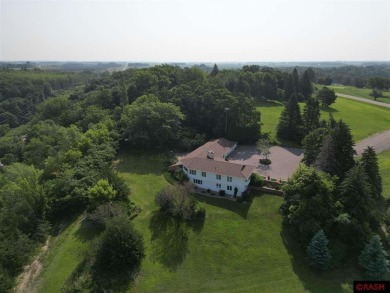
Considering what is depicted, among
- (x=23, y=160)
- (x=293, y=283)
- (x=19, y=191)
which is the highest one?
(x=19, y=191)

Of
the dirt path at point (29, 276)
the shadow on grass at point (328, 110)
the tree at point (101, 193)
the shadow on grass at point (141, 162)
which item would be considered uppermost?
the tree at point (101, 193)

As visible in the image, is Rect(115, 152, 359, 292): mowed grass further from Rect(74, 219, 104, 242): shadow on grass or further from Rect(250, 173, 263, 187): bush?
Rect(74, 219, 104, 242): shadow on grass

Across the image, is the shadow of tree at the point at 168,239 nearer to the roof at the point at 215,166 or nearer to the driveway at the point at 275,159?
the roof at the point at 215,166

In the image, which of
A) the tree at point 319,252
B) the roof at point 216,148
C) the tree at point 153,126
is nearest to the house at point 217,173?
the roof at point 216,148

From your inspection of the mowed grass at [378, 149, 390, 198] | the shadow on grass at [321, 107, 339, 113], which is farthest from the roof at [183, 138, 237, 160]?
the shadow on grass at [321, 107, 339, 113]

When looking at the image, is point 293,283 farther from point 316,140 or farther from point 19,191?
point 19,191

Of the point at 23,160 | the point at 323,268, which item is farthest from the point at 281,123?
the point at 23,160

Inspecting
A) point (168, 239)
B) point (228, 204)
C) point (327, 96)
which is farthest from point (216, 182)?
point (327, 96)
